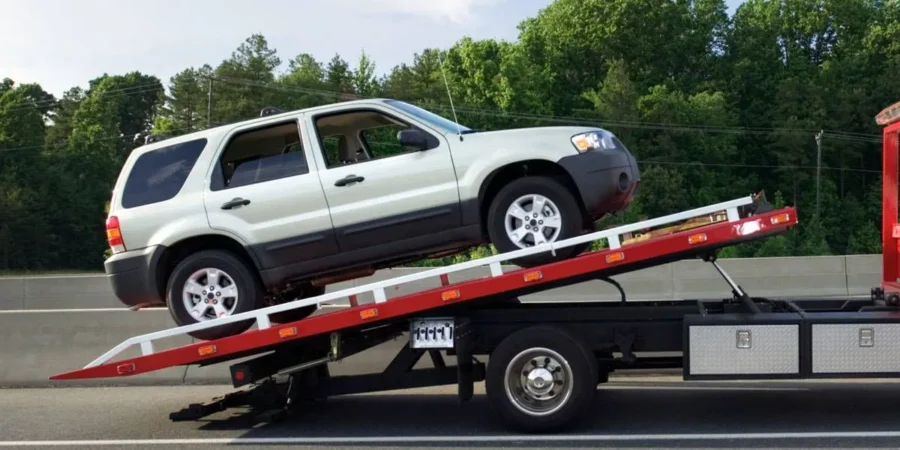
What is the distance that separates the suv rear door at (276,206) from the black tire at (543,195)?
1.27 metres

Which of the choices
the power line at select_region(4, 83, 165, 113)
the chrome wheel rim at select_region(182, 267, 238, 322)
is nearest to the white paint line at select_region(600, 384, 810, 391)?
the chrome wheel rim at select_region(182, 267, 238, 322)

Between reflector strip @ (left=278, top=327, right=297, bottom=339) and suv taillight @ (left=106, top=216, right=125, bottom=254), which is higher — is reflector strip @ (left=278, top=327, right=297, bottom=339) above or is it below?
below

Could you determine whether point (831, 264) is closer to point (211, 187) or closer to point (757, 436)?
point (757, 436)

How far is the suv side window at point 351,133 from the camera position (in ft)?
A: 25.1

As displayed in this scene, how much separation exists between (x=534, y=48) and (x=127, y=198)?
68942 mm

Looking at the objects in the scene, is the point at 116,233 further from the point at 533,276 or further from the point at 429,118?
the point at 533,276

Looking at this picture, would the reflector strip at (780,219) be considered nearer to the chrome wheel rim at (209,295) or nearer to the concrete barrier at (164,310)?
the concrete barrier at (164,310)

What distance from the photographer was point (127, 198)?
25.8 feet

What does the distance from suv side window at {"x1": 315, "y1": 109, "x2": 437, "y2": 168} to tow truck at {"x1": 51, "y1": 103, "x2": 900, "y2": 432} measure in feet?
3.67

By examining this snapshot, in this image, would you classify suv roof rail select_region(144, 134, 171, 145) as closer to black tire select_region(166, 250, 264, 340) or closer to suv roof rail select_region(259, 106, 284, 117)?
suv roof rail select_region(259, 106, 284, 117)

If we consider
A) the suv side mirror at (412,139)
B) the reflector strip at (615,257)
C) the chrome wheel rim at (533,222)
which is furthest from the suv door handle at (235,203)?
the reflector strip at (615,257)

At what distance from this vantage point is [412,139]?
7.35 meters

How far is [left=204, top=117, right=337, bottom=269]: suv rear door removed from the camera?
7473 mm

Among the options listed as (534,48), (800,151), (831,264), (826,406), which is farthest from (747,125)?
(826,406)
